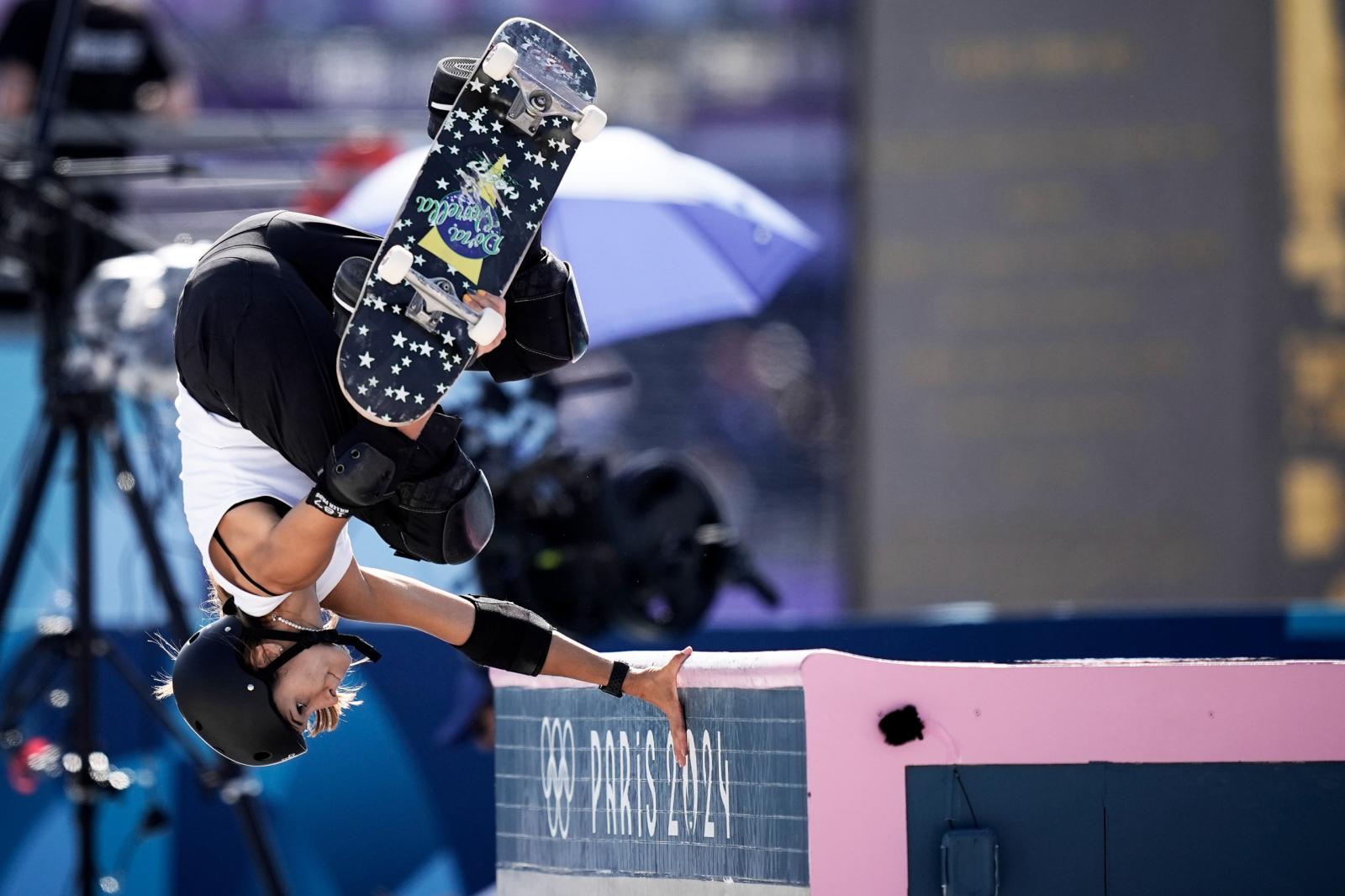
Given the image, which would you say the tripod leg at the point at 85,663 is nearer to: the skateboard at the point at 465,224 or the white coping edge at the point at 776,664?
the white coping edge at the point at 776,664

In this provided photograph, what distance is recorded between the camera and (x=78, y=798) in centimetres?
530

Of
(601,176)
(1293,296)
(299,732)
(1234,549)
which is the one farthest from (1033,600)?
(299,732)

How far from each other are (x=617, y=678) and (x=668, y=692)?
127 millimetres

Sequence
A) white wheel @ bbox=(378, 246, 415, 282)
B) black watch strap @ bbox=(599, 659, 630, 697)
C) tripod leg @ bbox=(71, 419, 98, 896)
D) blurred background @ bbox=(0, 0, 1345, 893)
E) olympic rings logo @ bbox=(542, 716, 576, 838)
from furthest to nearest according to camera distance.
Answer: blurred background @ bbox=(0, 0, 1345, 893) < tripod leg @ bbox=(71, 419, 98, 896) < olympic rings logo @ bbox=(542, 716, 576, 838) < black watch strap @ bbox=(599, 659, 630, 697) < white wheel @ bbox=(378, 246, 415, 282)

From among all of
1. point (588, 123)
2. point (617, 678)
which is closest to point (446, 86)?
point (588, 123)

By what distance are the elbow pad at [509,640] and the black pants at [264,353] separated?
596 mm

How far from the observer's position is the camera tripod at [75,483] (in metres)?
5.31

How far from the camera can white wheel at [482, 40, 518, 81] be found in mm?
3230

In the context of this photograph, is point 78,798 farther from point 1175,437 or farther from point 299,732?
point 1175,437

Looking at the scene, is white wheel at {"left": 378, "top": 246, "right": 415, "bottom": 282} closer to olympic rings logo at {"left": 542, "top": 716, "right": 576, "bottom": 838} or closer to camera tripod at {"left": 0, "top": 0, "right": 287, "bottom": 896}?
olympic rings logo at {"left": 542, "top": 716, "right": 576, "bottom": 838}

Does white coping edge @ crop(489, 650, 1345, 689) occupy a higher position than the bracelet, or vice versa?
the bracelet

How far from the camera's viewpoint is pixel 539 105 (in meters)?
3.28

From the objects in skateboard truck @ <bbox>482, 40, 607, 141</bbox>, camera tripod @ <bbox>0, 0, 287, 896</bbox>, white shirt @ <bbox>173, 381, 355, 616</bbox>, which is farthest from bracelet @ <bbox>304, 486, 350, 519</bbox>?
camera tripod @ <bbox>0, 0, 287, 896</bbox>

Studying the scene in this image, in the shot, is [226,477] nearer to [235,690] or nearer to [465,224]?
[235,690]
